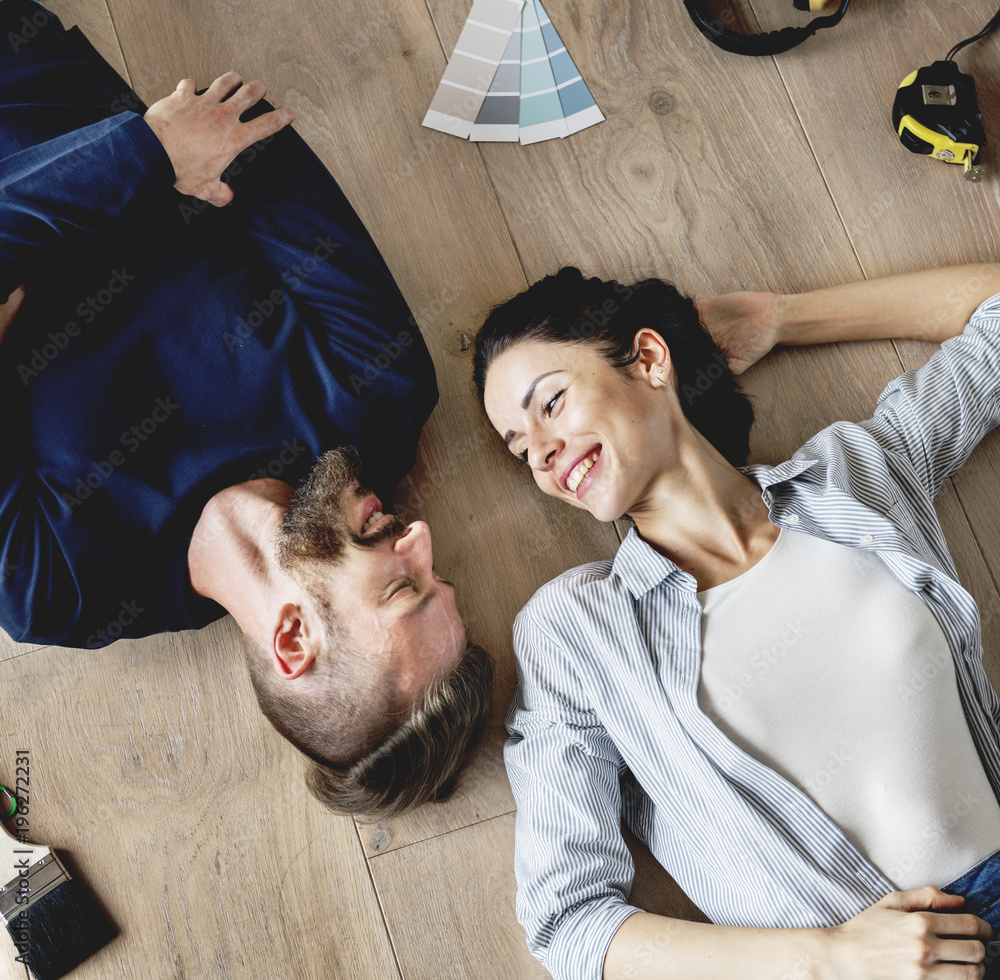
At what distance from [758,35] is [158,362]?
1.37 metres

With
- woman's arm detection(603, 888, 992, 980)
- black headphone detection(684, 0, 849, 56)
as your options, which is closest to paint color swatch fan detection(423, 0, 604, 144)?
black headphone detection(684, 0, 849, 56)

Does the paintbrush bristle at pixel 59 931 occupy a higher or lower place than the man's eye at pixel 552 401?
lower

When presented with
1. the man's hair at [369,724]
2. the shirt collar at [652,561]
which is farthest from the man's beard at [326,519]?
the shirt collar at [652,561]

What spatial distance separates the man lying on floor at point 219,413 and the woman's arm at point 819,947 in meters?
0.40

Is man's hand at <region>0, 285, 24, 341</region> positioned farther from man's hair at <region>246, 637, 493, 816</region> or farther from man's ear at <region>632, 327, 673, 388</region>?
man's ear at <region>632, 327, 673, 388</region>

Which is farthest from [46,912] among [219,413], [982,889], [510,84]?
[510,84]

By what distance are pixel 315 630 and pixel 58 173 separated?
31.0 inches

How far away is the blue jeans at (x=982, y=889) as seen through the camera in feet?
3.93

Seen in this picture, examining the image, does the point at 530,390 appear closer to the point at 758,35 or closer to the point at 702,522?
the point at 702,522

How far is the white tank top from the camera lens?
1218 millimetres

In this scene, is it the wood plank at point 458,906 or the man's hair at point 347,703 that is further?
the wood plank at point 458,906
